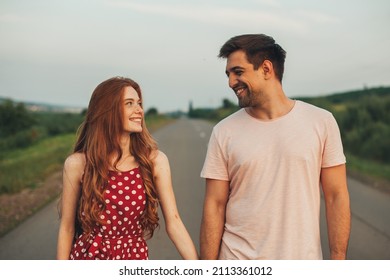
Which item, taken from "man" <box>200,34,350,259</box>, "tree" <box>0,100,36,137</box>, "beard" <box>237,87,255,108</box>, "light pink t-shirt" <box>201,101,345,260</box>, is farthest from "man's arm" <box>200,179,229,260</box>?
"tree" <box>0,100,36,137</box>

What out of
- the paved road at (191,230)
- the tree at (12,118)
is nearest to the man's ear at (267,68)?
the paved road at (191,230)

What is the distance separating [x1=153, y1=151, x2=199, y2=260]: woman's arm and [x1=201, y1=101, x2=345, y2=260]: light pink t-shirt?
0.86 feet

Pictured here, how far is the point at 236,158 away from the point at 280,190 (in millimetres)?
261

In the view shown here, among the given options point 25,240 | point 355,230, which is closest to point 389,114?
point 355,230

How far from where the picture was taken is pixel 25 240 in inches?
197

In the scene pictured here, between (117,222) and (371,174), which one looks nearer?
(117,222)

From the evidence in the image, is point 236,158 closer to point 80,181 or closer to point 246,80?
point 246,80

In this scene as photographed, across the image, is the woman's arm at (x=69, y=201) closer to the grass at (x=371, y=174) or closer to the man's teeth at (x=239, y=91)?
the man's teeth at (x=239, y=91)

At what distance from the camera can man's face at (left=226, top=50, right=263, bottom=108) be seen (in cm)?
245

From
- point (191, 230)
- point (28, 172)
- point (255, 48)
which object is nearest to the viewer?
point (255, 48)

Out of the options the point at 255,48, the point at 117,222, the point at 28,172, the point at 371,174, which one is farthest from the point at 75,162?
the point at 371,174

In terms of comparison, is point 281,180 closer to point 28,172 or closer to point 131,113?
point 131,113

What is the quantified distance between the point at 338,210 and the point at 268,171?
0.40 m

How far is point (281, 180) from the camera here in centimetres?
233
